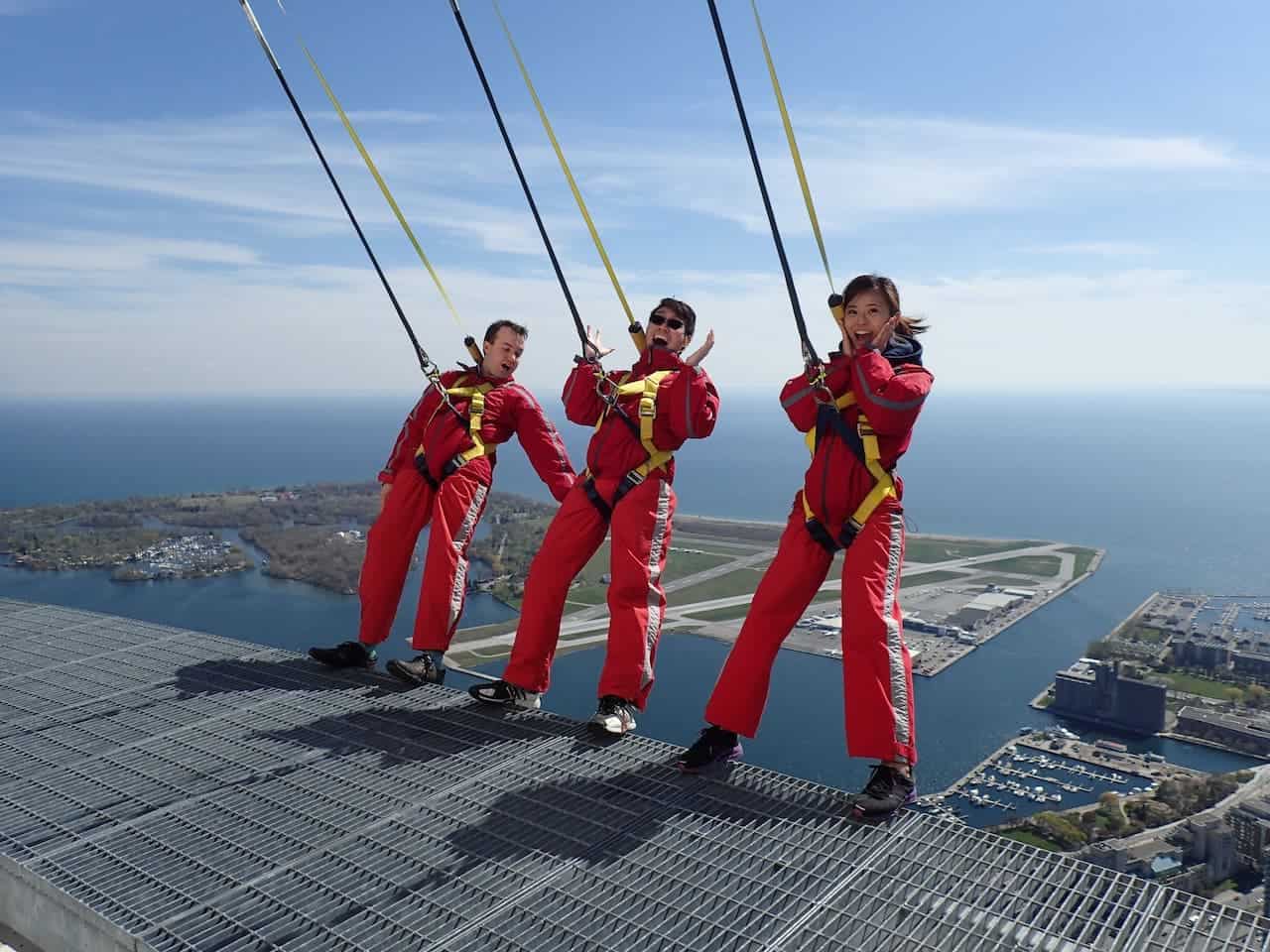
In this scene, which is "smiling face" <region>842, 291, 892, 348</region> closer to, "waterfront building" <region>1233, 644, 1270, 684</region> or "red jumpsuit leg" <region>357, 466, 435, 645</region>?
"red jumpsuit leg" <region>357, 466, 435, 645</region>

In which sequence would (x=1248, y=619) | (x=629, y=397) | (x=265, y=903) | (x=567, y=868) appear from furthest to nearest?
(x=1248, y=619)
(x=629, y=397)
(x=567, y=868)
(x=265, y=903)

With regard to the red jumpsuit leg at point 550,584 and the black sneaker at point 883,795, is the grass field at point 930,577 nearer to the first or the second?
the red jumpsuit leg at point 550,584

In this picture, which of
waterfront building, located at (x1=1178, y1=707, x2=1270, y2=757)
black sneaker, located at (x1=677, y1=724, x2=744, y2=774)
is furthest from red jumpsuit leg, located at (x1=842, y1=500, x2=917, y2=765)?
waterfront building, located at (x1=1178, y1=707, x2=1270, y2=757)

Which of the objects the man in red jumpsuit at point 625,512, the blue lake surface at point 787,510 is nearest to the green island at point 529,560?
the blue lake surface at point 787,510

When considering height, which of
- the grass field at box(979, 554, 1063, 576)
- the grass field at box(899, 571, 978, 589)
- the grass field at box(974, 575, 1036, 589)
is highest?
the grass field at box(979, 554, 1063, 576)

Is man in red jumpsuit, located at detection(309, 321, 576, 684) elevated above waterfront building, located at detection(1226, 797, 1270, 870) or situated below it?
above

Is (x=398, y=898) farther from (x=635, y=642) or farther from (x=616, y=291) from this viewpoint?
(x=616, y=291)

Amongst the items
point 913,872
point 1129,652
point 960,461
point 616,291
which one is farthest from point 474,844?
point 960,461
